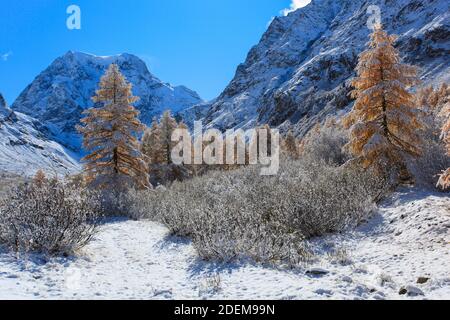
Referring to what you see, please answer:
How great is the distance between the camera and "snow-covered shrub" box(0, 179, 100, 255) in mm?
6781

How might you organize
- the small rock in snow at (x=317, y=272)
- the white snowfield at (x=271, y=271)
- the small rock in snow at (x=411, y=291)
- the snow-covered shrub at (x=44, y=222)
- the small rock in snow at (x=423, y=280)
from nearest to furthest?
1. the small rock in snow at (x=411, y=291)
2. the white snowfield at (x=271, y=271)
3. the small rock in snow at (x=423, y=280)
4. the small rock in snow at (x=317, y=272)
5. the snow-covered shrub at (x=44, y=222)

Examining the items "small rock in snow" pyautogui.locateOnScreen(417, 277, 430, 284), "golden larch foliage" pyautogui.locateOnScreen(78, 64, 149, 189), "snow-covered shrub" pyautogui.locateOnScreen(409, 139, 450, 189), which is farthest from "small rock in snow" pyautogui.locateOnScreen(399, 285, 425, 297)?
"golden larch foliage" pyautogui.locateOnScreen(78, 64, 149, 189)

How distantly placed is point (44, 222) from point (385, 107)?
40.3 ft

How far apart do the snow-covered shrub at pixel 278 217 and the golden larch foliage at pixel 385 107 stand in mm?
1507

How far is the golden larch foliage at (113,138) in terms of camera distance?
1998 centimetres

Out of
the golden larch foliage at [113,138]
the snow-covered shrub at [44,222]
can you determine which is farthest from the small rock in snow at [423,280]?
the golden larch foliage at [113,138]

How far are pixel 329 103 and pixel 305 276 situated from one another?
122 m

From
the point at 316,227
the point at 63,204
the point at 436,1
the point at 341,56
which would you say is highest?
the point at 436,1

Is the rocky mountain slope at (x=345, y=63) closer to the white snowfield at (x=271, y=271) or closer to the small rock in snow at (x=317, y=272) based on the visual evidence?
the white snowfield at (x=271, y=271)

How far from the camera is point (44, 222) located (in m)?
7.25

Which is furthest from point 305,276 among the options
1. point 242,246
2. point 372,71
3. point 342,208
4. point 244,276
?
point 372,71

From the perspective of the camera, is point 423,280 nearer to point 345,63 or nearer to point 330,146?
point 330,146

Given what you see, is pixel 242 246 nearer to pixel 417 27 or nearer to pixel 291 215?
pixel 291 215

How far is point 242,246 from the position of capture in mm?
6965
